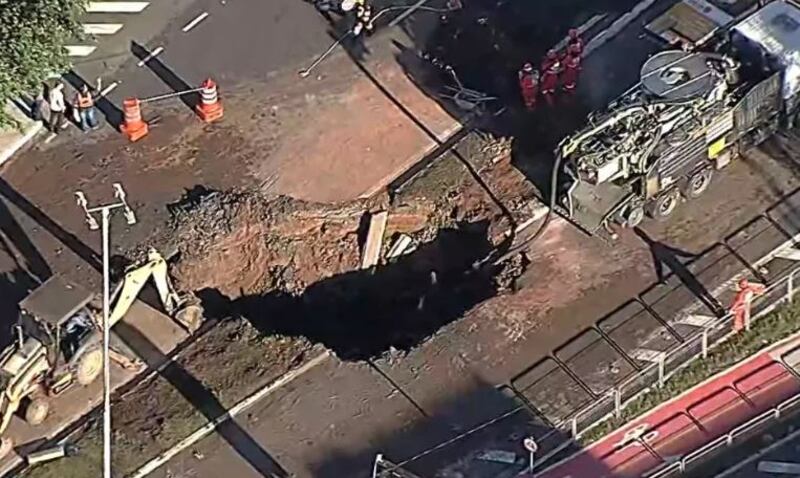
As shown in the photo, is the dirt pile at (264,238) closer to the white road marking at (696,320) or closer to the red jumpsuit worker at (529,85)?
the red jumpsuit worker at (529,85)

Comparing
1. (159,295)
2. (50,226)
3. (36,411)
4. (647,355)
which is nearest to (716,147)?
(647,355)

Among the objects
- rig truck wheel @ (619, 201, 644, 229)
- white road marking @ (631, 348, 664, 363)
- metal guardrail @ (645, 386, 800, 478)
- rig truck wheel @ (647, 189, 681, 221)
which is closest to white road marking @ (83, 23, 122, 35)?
rig truck wheel @ (619, 201, 644, 229)

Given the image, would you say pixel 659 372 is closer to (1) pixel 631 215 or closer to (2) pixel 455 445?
(1) pixel 631 215

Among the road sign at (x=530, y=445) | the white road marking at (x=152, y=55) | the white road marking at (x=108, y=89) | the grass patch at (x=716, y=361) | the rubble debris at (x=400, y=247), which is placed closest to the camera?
the road sign at (x=530, y=445)

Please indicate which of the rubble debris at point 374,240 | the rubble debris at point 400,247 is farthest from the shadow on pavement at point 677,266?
the rubble debris at point 374,240

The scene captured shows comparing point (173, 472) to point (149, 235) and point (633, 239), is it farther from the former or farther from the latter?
point (633, 239)

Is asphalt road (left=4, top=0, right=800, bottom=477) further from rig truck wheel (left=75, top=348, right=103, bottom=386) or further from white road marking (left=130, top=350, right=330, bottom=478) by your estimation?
rig truck wheel (left=75, top=348, right=103, bottom=386)
